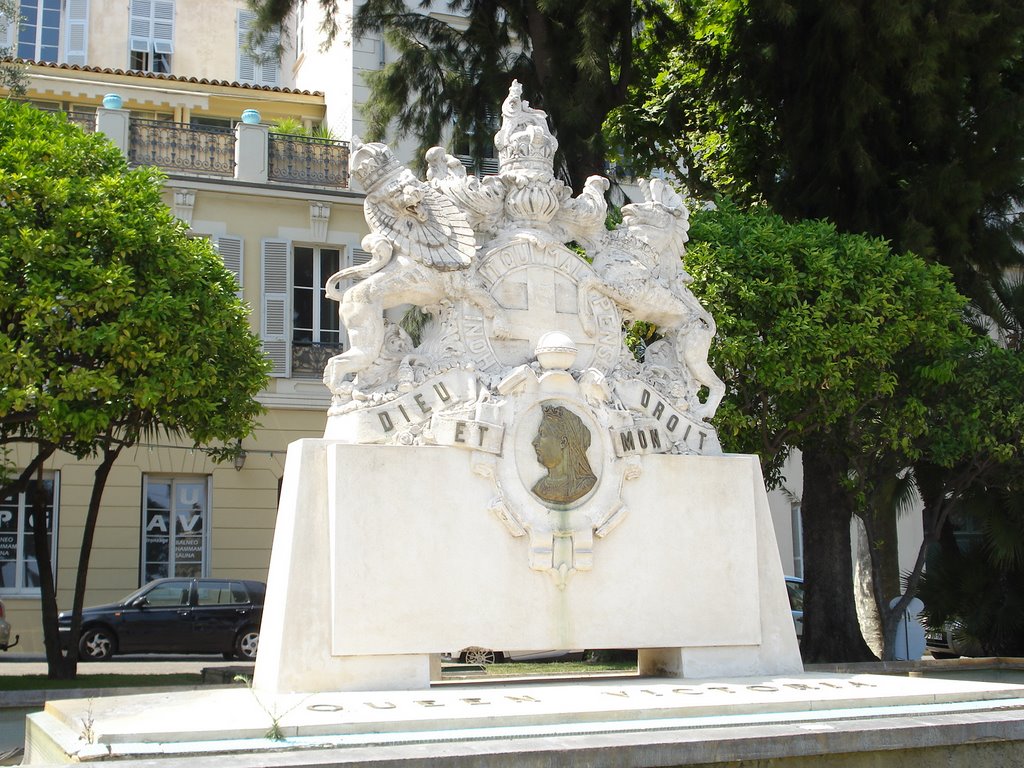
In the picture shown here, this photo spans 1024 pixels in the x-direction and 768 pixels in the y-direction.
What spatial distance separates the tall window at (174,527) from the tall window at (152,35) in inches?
458

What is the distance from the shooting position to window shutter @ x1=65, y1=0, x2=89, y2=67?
96.5 ft

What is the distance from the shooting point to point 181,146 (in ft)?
81.3

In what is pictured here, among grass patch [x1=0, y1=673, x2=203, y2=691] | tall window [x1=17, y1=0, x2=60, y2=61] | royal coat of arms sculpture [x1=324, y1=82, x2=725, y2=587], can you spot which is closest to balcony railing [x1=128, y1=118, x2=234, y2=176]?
tall window [x1=17, y1=0, x2=60, y2=61]

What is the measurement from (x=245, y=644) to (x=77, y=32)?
53.9ft

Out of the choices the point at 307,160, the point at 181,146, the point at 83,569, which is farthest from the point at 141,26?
the point at 83,569

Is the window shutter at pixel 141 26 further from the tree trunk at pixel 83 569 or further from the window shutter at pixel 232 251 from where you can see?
the tree trunk at pixel 83 569

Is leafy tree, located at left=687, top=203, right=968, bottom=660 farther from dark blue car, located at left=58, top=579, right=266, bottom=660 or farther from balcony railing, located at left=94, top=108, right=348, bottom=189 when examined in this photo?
balcony railing, located at left=94, top=108, right=348, bottom=189

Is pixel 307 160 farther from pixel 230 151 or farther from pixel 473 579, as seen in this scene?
pixel 473 579

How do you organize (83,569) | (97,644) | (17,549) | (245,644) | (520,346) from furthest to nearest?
(17,549)
(245,644)
(97,644)
(83,569)
(520,346)

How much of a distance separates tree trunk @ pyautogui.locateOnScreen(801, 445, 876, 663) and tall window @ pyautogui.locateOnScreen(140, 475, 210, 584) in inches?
476

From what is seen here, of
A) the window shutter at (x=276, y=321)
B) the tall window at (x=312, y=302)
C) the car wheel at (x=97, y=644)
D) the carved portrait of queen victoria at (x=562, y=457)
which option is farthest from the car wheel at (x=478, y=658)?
the carved portrait of queen victoria at (x=562, y=457)

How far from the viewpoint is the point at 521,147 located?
409 inches

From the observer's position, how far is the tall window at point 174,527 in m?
23.8

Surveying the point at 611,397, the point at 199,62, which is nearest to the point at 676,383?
the point at 611,397
